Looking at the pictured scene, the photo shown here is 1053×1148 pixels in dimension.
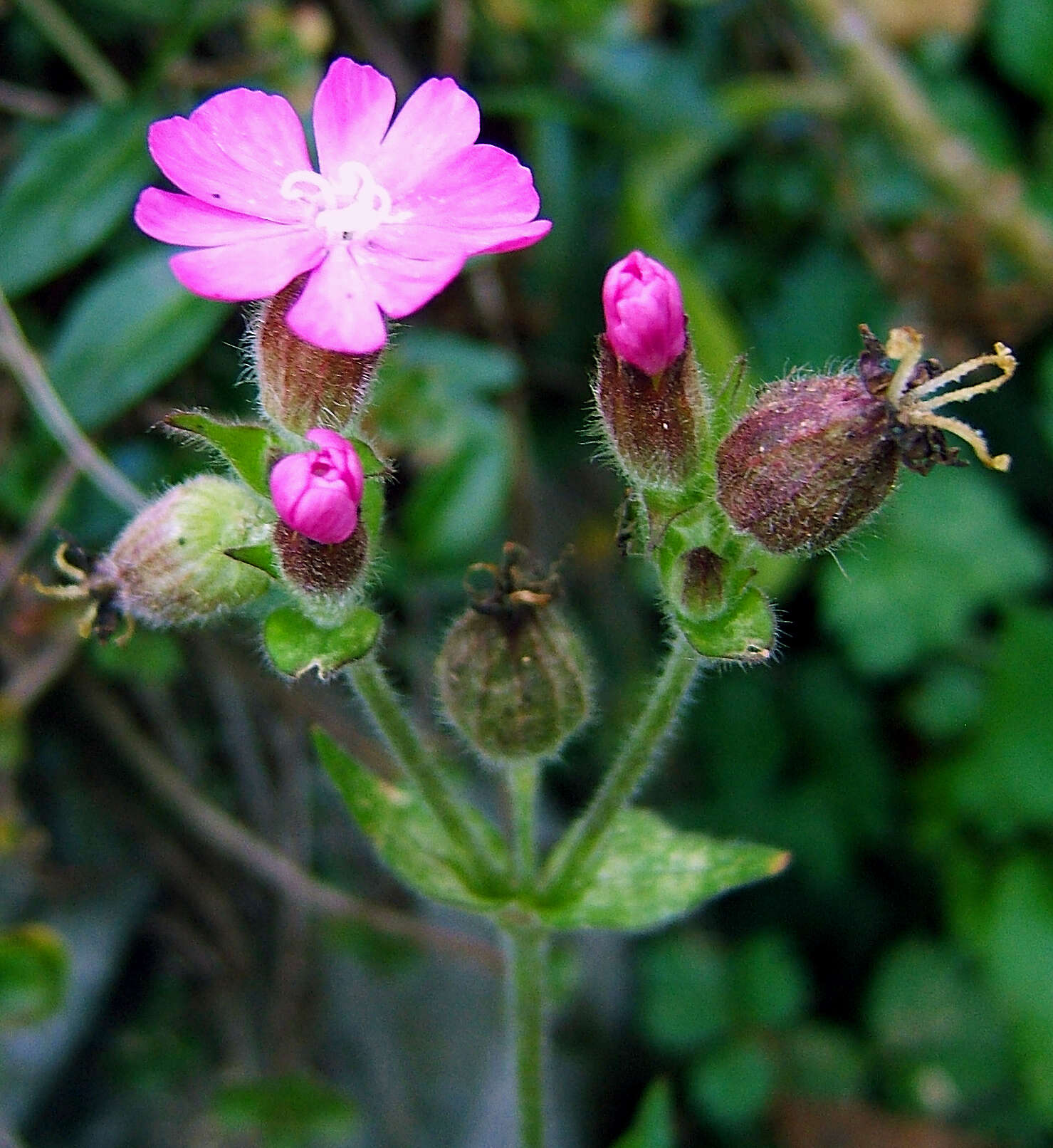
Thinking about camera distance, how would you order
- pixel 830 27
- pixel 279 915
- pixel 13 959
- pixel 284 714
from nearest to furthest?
pixel 13 959, pixel 284 714, pixel 279 915, pixel 830 27

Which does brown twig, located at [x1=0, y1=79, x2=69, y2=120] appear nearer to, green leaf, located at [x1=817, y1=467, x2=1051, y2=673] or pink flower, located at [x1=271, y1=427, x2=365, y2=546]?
pink flower, located at [x1=271, y1=427, x2=365, y2=546]

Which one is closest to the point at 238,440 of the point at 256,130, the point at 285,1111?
the point at 256,130

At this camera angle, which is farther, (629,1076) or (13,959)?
(629,1076)

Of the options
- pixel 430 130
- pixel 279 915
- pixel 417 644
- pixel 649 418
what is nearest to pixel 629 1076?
pixel 279 915

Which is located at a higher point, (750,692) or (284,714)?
(284,714)

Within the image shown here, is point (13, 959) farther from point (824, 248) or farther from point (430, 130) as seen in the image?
point (824, 248)

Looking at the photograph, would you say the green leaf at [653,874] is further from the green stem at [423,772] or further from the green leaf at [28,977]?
the green leaf at [28,977]

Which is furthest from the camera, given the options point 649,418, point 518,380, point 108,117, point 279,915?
point 518,380

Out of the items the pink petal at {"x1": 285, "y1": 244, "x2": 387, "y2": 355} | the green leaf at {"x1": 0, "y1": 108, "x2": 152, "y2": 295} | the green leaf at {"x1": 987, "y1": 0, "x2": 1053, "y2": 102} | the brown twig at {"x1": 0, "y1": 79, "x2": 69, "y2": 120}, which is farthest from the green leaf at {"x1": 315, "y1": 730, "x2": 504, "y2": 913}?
the green leaf at {"x1": 987, "y1": 0, "x2": 1053, "y2": 102}

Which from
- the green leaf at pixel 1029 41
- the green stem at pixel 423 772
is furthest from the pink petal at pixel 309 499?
the green leaf at pixel 1029 41
